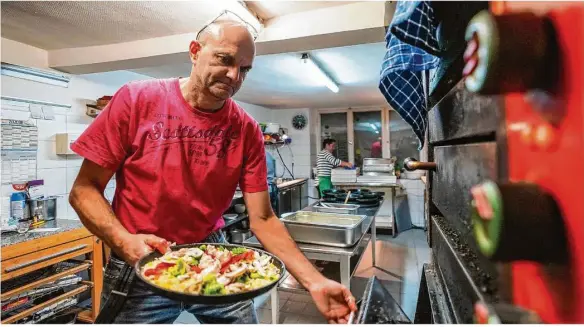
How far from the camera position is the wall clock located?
7.69 metres

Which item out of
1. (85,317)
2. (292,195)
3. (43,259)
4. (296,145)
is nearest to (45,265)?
(43,259)

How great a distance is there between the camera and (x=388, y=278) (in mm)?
4039

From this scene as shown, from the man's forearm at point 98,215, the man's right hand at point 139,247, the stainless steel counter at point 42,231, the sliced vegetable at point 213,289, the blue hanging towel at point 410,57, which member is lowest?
the stainless steel counter at point 42,231

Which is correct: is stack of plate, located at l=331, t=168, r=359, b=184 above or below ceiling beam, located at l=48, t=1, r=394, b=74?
below

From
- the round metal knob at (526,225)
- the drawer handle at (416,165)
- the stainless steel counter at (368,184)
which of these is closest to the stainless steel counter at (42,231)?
the drawer handle at (416,165)

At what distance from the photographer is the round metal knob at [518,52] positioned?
45cm

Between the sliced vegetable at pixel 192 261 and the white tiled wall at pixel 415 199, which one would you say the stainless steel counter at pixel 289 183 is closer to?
the white tiled wall at pixel 415 199

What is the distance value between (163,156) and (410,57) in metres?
0.99

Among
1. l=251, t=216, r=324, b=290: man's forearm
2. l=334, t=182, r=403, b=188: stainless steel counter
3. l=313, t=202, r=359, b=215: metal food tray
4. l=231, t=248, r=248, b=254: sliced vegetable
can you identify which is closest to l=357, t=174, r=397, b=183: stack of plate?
Result: l=334, t=182, r=403, b=188: stainless steel counter

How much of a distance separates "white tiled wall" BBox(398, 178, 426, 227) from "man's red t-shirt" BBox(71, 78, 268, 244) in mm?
5811

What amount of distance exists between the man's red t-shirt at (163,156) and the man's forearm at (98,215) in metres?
0.12

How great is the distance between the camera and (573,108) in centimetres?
41

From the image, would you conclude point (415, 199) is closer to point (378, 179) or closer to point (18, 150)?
point (378, 179)

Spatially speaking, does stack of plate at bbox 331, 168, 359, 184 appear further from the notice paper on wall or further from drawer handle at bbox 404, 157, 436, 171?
drawer handle at bbox 404, 157, 436, 171
